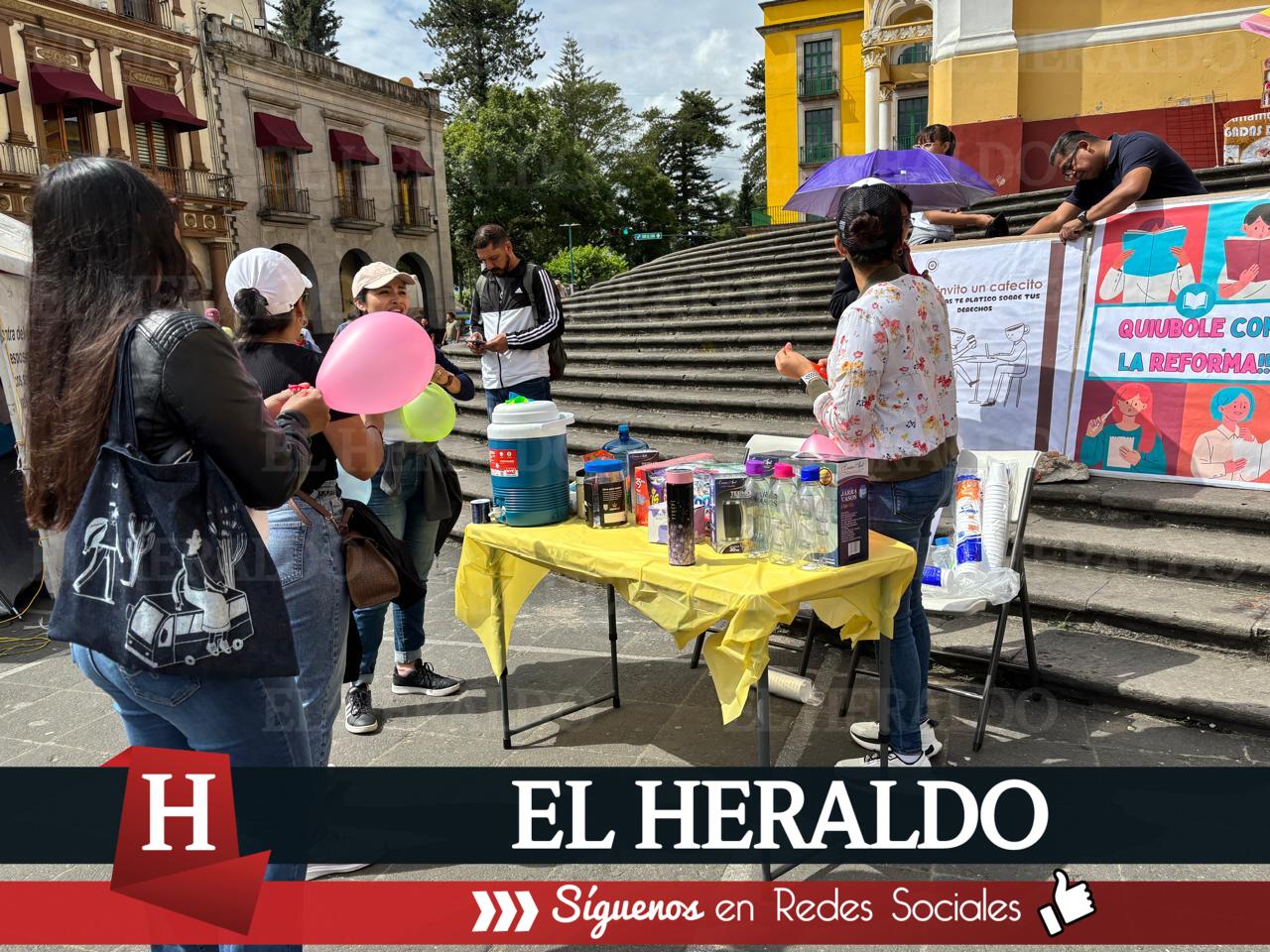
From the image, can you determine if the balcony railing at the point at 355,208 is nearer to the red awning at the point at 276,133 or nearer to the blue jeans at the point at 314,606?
the red awning at the point at 276,133

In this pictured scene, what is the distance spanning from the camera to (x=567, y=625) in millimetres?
4680

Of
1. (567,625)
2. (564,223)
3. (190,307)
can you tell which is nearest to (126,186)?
(190,307)

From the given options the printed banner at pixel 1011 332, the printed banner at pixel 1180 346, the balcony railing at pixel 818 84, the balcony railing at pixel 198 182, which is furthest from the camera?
the balcony railing at pixel 818 84

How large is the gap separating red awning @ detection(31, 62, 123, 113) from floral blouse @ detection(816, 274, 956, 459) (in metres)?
23.3

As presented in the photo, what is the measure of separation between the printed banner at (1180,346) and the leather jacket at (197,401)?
15.2 feet

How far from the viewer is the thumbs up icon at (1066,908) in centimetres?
228

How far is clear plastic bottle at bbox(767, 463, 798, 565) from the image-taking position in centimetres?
247

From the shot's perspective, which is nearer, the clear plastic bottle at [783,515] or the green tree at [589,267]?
the clear plastic bottle at [783,515]

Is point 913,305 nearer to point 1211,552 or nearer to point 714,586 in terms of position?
point 714,586

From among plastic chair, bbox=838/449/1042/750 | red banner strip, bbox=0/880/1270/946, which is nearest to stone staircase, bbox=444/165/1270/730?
plastic chair, bbox=838/449/1042/750

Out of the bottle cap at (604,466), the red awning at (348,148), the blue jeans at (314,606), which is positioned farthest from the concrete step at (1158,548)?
the red awning at (348,148)

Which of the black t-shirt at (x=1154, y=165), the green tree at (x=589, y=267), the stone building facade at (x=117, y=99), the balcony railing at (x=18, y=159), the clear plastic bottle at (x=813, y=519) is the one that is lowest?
the clear plastic bottle at (x=813, y=519)

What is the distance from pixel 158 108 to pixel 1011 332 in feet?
76.3

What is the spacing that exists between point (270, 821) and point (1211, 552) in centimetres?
414
